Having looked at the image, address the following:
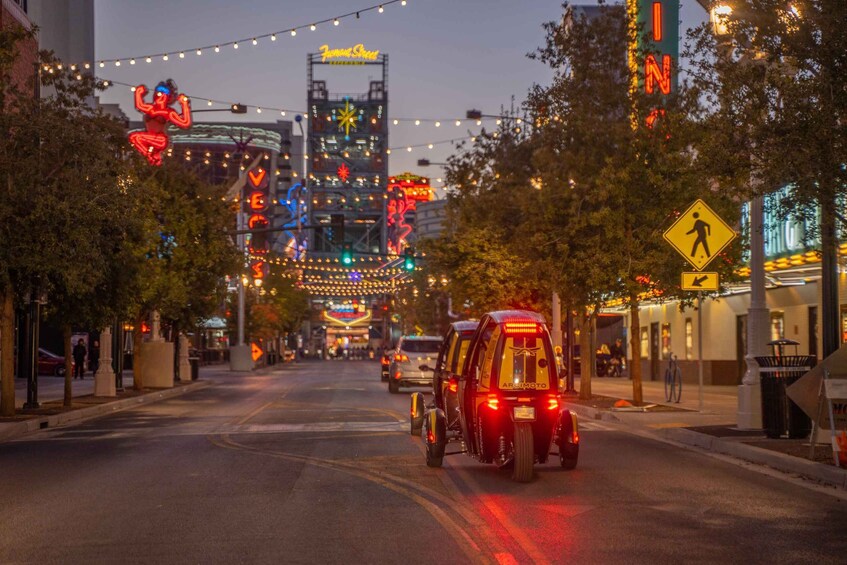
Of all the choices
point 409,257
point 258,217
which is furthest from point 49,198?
point 258,217

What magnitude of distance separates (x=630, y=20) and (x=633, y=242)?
19.5 ft

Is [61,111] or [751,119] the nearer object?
[751,119]

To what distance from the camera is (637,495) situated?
41.2 ft

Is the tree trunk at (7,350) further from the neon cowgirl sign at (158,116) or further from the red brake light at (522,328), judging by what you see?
the neon cowgirl sign at (158,116)

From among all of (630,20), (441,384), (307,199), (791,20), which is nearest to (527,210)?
(630,20)

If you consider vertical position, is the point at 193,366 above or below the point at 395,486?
above

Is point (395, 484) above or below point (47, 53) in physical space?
below

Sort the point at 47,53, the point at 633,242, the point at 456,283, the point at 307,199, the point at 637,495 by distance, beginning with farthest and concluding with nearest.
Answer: the point at 307,199 → the point at 456,283 → the point at 633,242 → the point at 47,53 → the point at 637,495

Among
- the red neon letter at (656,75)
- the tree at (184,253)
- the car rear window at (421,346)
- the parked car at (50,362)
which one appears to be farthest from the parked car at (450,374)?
the parked car at (50,362)

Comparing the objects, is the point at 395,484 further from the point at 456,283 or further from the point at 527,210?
the point at 456,283

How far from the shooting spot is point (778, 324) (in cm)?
4066

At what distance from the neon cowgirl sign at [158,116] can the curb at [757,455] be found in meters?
29.4

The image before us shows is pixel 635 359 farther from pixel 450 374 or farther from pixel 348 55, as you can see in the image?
pixel 348 55

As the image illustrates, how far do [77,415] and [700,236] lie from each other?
15129 mm
